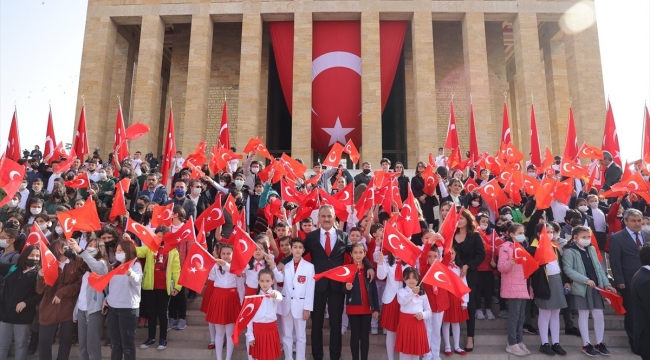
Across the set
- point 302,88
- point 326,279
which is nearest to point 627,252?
point 326,279

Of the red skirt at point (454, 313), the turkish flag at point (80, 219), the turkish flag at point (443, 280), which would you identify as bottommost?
the red skirt at point (454, 313)

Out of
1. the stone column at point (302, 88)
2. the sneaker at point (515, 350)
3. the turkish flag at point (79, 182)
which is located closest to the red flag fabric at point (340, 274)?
the sneaker at point (515, 350)

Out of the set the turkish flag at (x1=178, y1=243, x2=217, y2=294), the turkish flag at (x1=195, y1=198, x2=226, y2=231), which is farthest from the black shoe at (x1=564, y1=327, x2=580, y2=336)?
the turkish flag at (x1=195, y1=198, x2=226, y2=231)

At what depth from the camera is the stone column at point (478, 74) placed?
20830 mm

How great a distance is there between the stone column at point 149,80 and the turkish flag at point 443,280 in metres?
18.1

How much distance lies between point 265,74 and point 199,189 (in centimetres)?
1623

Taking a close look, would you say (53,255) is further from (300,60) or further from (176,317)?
(300,60)

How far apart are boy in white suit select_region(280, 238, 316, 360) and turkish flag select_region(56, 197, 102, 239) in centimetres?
303

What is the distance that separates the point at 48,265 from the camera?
6.19 metres

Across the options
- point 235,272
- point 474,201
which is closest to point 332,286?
point 235,272

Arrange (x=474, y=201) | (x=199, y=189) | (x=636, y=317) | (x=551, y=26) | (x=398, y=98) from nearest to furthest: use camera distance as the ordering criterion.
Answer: (x=636, y=317) < (x=199, y=189) < (x=474, y=201) < (x=551, y=26) < (x=398, y=98)

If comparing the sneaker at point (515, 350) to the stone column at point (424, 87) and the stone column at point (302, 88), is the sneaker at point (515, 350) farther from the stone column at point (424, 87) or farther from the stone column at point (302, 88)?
the stone column at point (302, 88)

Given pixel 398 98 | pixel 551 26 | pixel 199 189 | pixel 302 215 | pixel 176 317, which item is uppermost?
pixel 551 26

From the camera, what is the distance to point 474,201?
391 inches
